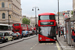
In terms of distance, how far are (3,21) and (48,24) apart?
47.0 meters

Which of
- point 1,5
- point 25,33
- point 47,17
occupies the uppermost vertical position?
point 1,5

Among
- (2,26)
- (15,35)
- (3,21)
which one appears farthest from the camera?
(3,21)

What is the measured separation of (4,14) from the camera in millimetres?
68438

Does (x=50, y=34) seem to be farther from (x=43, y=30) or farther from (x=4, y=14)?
(x=4, y=14)

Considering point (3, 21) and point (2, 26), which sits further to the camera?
point (3, 21)

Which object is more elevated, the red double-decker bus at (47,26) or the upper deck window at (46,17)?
the upper deck window at (46,17)

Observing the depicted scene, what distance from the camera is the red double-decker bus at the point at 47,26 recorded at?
2280 centimetres

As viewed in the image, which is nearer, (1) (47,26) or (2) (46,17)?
(2) (46,17)

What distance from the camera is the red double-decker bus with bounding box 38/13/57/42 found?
74.8 feet

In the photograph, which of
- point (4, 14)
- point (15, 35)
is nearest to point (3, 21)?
point (4, 14)

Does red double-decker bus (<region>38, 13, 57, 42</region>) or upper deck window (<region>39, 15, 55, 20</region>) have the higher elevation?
upper deck window (<region>39, 15, 55, 20</region>)

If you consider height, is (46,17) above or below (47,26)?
above

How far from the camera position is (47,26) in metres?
23.1

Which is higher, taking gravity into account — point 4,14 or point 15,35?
point 4,14
